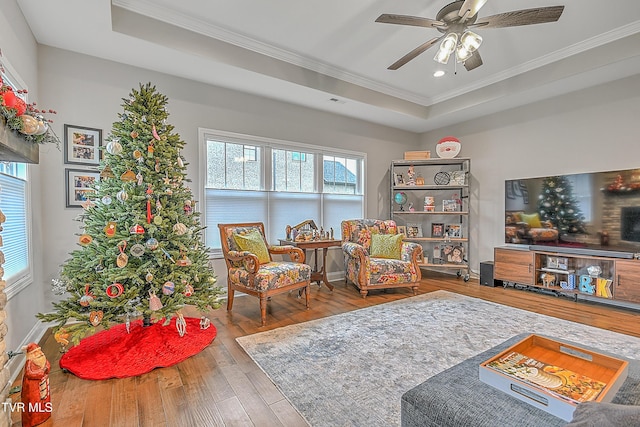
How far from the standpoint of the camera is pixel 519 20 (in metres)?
2.16

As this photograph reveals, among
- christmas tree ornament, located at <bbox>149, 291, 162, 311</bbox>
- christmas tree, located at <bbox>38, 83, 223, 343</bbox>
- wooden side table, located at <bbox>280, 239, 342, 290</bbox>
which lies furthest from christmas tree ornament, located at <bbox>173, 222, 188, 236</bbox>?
wooden side table, located at <bbox>280, 239, 342, 290</bbox>

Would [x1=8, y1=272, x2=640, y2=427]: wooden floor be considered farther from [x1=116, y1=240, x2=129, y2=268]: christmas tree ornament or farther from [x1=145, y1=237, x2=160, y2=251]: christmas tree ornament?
[x1=145, y1=237, x2=160, y2=251]: christmas tree ornament

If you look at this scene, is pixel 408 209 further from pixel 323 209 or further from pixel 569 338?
pixel 569 338

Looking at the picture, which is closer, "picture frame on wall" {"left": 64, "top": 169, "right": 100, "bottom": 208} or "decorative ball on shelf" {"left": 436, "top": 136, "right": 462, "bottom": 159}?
"picture frame on wall" {"left": 64, "top": 169, "right": 100, "bottom": 208}

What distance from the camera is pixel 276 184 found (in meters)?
4.24

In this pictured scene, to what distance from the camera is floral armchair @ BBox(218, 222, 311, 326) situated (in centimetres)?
294

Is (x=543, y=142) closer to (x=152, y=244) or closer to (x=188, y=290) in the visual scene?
(x=188, y=290)

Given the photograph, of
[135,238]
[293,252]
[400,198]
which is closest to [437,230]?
[400,198]

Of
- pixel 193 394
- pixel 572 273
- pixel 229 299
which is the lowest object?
pixel 193 394

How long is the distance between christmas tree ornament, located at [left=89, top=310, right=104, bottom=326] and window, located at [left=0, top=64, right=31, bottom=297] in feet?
1.65

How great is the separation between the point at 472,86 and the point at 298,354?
4.23 m

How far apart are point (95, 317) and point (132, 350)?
1.21 feet

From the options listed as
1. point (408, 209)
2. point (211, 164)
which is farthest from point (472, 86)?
point (211, 164)

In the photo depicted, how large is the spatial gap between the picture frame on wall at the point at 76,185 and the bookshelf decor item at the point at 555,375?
11.4 ft
